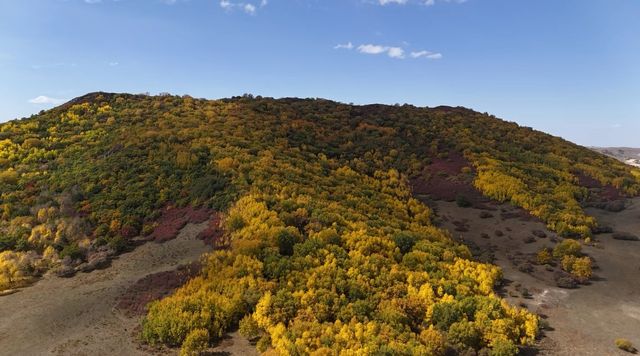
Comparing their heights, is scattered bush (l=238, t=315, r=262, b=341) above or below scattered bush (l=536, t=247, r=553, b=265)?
below

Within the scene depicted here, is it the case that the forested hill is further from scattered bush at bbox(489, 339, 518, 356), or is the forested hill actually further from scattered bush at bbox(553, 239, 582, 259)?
scattered bush at bbox(553, 239, 582, 259)

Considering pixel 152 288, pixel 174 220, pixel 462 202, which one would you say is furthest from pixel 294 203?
pixel 462 202

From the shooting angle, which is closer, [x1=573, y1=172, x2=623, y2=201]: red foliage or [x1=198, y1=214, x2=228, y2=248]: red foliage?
[x1=198, y1=214, x2=228, y2=248]: red foliage

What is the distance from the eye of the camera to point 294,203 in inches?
1150

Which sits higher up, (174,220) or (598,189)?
(598,189)

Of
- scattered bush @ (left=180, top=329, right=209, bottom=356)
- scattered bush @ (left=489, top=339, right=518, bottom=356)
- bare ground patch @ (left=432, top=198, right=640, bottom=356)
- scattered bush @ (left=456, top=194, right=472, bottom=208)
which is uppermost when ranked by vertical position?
scattered bush @ (left=456, top=194, right=472, bottom=208)

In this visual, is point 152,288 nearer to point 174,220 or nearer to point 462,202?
point 174,220

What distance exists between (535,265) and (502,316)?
410 inches

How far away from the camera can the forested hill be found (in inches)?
706

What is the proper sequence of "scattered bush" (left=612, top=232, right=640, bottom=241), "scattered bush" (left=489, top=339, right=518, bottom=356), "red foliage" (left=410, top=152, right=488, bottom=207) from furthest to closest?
"red foliage" (left=410, top=152, right=488, bottom=207) → "scattered bush" (left=612, top=232, right=640, bottom=241) → "scattered bush" (left=489, top=339, right=518, bottom=356)

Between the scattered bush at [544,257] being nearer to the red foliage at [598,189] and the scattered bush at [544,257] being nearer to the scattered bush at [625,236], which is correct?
the scattered bush at [625,236]

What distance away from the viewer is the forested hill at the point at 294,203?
17920 millimetres

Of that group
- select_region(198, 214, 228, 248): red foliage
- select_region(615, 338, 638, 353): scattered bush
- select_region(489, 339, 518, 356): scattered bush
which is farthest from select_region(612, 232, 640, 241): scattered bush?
select_region(198, 214, 228, 248): red foliage

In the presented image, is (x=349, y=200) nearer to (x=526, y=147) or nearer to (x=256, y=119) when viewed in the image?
(x=256, y=119)
